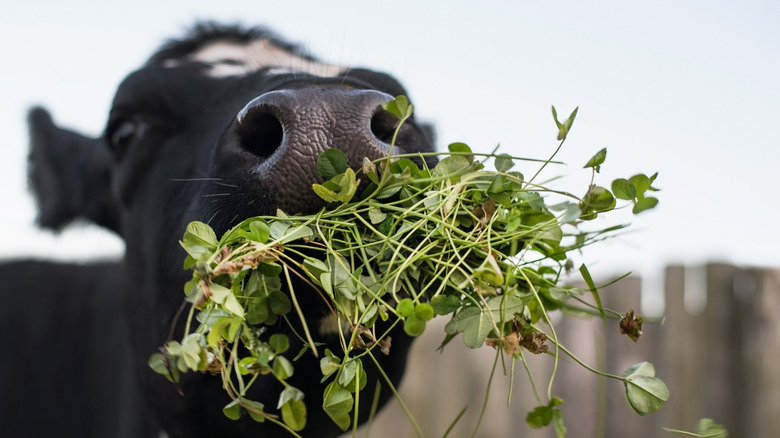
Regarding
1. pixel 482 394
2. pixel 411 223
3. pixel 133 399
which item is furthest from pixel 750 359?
pixel 411 223

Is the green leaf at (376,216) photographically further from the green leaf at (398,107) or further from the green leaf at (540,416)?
the green leaf at (540,416)

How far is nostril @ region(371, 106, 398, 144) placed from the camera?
146 cm

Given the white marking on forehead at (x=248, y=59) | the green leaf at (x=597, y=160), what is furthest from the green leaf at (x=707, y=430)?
the white marking on forehead at (x=248, y=59)

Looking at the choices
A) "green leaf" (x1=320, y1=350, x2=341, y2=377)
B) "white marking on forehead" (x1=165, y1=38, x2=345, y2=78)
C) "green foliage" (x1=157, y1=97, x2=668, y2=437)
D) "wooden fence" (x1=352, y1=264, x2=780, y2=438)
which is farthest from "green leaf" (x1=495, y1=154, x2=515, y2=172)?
"wooden fence" (x1=352, y1=264, x2=780, y2=438)

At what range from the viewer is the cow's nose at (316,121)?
53.5 inches

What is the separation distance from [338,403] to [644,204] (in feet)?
2.41

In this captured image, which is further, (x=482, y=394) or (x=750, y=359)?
(x=482, y=394)

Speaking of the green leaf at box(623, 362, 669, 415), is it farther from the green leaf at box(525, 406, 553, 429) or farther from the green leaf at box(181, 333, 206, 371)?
the green leaf at box(181, 333, 206, 371)

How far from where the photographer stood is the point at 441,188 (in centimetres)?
130

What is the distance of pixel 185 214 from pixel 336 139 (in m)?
0.76

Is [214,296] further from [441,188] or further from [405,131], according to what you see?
[405,131]

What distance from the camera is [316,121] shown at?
4.51ft

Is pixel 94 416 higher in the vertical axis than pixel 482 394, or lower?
higher

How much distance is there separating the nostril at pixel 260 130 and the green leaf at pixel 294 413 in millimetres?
550
